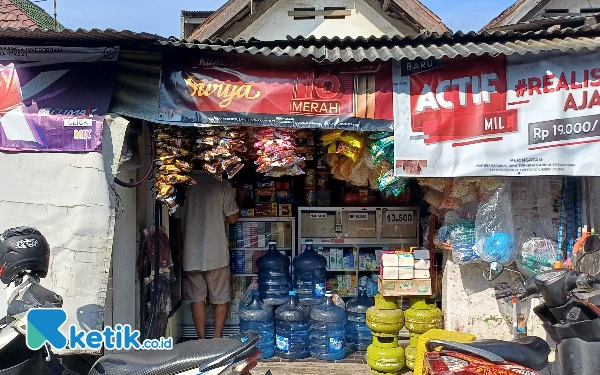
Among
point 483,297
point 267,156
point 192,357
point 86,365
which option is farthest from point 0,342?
point 483,297

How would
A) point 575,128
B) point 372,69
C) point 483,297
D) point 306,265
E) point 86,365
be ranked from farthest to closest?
point 306,265
point 483,297
point 372,69
point 575,128
point 86,365

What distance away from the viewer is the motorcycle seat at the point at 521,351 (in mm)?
3270

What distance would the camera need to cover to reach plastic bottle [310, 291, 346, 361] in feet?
19.0

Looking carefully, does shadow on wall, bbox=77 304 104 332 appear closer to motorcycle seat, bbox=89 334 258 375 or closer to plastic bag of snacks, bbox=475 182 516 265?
motorcycle seat, bbox=89 334 258 375

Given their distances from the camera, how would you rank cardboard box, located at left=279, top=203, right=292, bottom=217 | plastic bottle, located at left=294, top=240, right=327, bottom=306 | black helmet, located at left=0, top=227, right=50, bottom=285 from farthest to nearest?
cardboard box, located at left=279, top=203, right=292, bottom=217, plastic bottle, located at left=294, top=240, right=327, bottom=306, black helmet, located at left=0, top=227, right=50, bottom=285

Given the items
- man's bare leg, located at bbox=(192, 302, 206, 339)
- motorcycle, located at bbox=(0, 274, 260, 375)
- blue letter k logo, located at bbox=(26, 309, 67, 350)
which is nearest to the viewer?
blue letter k logo, located at bbox=(26, 309, 67, 350)

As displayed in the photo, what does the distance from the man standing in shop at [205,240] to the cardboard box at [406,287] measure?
188 centimetres

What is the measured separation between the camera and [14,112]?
4.36 meters

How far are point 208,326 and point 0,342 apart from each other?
3752 millimetres

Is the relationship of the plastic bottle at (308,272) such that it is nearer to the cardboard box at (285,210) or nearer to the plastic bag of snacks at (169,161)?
the cardboard box at (285,210)

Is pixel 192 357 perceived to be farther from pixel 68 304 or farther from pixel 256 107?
pixel 256 107

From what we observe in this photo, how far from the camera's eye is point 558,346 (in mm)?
3332

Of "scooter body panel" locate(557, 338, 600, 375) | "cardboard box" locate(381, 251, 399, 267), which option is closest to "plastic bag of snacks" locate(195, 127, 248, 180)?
"cardboard box" locate(381, 251, 399, 267)

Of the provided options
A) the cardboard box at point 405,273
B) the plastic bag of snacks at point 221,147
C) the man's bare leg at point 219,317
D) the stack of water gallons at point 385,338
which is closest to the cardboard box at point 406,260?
the cardboard box at point 405,273
